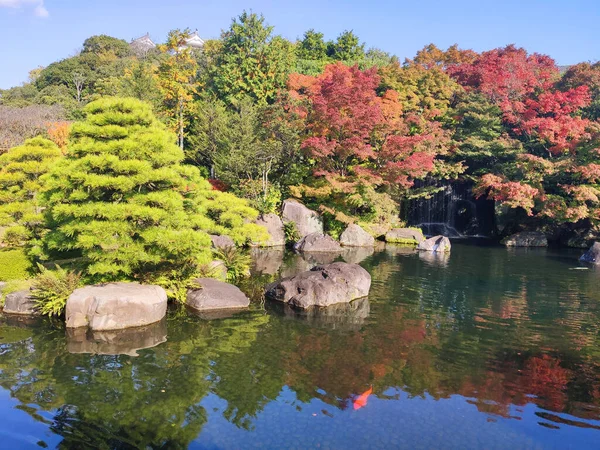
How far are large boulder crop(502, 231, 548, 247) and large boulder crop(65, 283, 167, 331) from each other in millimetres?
25664

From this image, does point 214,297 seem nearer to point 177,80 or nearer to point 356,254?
point 356,254

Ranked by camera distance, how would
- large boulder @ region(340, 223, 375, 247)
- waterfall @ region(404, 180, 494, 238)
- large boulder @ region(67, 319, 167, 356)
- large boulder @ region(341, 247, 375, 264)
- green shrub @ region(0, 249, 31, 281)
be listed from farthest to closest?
1. waterfall @ region(404, 180, 494, 238)
2. large boulder @ region(340, 223, 375, 247)
3. large boulder @ region(341, 247, 375, 264)
4. green shrub @ region(0, 249, 31, 281)
5. large boulder @ region(67, 319, 167, 356)

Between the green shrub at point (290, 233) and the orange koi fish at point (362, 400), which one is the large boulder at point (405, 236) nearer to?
the green shrub at point (290, 233)

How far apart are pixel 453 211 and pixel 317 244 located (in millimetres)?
14459

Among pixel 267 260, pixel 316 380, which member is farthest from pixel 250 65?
pixel 316 380

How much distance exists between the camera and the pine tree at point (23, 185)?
15609 millimetres

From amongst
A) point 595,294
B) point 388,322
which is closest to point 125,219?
point 388,322

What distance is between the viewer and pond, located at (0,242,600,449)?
7289 mm

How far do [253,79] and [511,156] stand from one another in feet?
62.2

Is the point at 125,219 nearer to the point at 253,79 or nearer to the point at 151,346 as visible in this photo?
the point at 151,346

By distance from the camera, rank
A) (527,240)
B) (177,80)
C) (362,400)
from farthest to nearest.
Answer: (177,80)
(527,240)
(362,400)

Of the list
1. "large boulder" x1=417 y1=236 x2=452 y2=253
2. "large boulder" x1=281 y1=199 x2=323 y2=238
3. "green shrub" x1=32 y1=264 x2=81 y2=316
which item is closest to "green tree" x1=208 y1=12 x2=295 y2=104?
"large boulder" x1=281 y1=199 x2=323 y2=238

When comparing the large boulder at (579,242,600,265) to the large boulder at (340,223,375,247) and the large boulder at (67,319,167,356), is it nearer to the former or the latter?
the large boulder at (340,223,375,247)

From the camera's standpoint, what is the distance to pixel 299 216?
28875 millimetres
